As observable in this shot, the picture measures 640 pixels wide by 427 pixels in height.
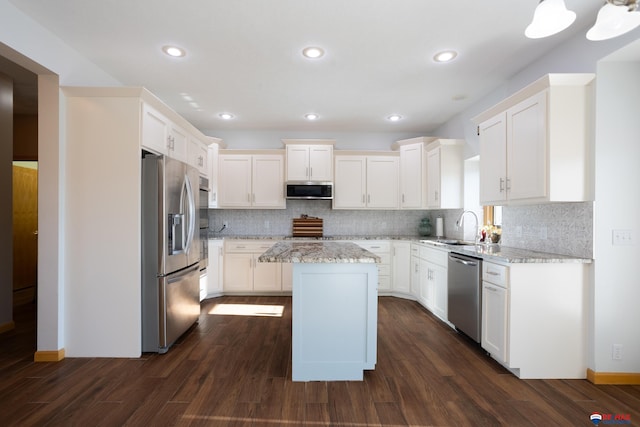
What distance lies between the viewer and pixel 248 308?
4168 mm

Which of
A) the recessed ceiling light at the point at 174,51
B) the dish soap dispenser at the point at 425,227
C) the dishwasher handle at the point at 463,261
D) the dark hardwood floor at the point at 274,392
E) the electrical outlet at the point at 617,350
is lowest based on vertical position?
the dark hardwood floor at the point at 274,392

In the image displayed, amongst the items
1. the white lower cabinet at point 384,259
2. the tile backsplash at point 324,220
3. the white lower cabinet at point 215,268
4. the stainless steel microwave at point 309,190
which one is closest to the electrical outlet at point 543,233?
the white lower cabinet at point 384,259

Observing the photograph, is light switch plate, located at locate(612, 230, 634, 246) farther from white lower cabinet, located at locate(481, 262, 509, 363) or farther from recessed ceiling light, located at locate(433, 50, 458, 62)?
recessed ceiling light, located at locate(433, 50, 458, 62)

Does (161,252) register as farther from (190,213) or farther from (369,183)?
(369,183)

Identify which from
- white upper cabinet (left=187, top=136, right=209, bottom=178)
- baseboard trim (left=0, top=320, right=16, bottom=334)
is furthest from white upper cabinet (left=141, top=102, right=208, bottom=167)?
baseboard trim (left=0, top=320, right=16, bottom=334)

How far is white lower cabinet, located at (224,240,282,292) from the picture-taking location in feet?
15.5

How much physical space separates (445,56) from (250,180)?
3.25 m

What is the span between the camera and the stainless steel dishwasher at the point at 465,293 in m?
2.83

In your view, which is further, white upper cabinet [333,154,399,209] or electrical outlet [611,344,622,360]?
white upper cabinet [333,154,399,209]

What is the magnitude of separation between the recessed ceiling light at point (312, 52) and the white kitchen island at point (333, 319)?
1.77 metres

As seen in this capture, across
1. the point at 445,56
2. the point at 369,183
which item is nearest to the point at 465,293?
the point at 445,56

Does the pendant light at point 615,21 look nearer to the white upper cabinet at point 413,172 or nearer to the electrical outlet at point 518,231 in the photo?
the electrical outlet at point 518,231

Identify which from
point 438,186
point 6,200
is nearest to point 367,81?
point 438,186

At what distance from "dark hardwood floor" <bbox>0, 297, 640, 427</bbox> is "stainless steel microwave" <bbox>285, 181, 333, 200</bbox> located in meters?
2.40
